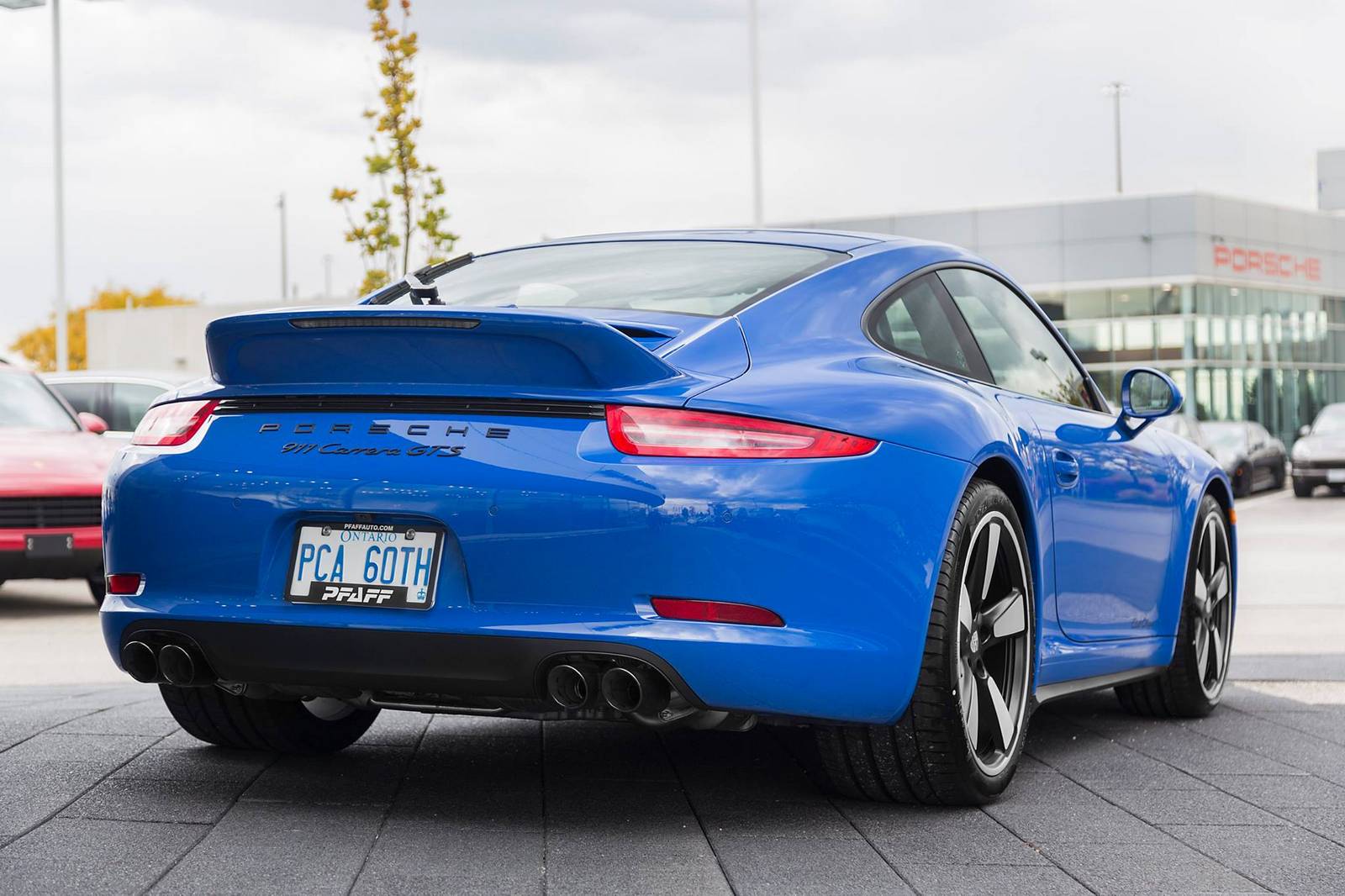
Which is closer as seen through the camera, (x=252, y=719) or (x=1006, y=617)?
(x=1006, y=617)

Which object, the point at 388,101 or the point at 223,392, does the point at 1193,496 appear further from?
the point at 388,101

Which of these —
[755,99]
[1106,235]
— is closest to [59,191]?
[755,99]

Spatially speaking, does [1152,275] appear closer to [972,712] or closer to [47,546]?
[47,546]

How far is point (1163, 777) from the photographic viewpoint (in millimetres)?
4867

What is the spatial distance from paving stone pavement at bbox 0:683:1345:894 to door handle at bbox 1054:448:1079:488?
821 millimetres

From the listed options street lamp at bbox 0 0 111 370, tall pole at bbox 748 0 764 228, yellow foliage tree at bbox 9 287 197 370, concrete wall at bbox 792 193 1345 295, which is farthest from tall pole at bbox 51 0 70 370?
yellow foliage tree at bbox 9 287 197 370

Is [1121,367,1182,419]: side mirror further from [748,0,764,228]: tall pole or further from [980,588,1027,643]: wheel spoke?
[748,0,764,228]: tall pole

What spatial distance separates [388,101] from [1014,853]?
623 inches

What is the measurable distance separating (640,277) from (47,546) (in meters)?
7.41

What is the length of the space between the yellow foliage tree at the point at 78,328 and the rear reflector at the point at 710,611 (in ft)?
351

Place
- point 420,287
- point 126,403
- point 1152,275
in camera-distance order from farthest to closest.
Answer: point 1152,275, point 126,403, point 420,287

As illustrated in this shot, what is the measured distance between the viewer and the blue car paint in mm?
3596

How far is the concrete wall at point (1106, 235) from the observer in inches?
1752

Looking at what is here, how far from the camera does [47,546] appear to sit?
1079cm
